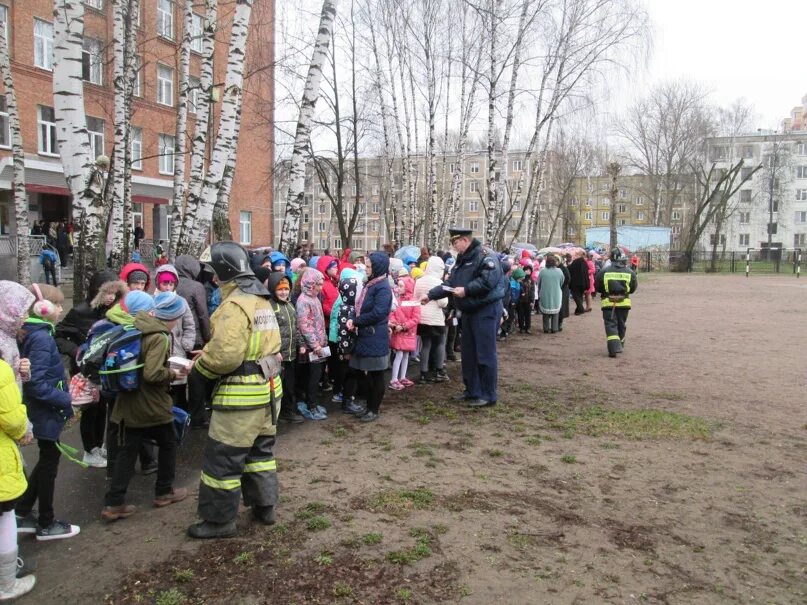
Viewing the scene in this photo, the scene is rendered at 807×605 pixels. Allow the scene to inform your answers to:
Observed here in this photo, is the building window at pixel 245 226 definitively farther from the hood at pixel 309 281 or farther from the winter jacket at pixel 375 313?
the winter jacket at pixel 375 313

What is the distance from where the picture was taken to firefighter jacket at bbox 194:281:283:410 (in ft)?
12.9

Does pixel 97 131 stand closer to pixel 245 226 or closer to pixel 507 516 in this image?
pixel 245 226

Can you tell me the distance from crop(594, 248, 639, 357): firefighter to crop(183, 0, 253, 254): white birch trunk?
7222mm

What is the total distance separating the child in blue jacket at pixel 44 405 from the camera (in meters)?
3.94

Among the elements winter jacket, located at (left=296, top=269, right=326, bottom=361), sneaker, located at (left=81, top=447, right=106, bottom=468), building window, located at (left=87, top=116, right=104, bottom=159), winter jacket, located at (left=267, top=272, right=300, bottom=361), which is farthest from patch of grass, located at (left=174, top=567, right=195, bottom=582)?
building window, located at (left=87, top=116, right=104, bottom=159)

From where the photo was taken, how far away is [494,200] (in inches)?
744

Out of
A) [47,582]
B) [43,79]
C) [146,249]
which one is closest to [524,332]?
[47,582]

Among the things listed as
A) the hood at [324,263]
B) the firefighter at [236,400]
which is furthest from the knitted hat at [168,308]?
the hood at [324,263]

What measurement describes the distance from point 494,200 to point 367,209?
6732 cm

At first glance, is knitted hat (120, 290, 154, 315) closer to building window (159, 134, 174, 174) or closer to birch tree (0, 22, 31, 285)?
birch tree (0, 22, 31, 285)

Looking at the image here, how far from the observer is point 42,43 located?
83.6 ft

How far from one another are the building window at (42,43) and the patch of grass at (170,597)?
1122 inches

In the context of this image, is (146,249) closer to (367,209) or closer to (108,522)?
(108,522)

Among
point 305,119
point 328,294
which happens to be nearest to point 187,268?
point 328,294
